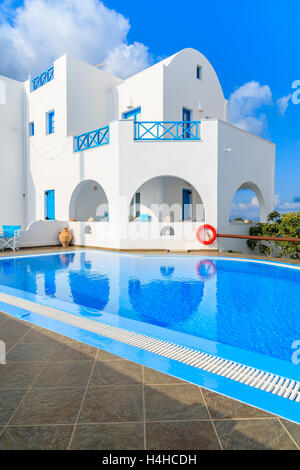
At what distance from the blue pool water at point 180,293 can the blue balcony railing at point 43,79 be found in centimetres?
1037

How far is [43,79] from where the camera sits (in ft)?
49.4

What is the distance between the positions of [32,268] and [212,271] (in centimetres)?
504

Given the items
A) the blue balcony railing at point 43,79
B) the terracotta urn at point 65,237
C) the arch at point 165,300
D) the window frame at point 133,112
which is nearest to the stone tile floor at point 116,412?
the arch at point 165,300

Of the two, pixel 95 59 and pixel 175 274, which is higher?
pixel 95 59

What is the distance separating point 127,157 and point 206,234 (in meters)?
4.16

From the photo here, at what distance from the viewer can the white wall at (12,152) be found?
15602mm

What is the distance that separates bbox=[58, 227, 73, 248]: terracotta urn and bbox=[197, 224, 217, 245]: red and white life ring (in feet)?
18.2

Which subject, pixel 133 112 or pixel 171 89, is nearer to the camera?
pixel 171 89

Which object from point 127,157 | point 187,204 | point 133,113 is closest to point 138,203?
point 187,204

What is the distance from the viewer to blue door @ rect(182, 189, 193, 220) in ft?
44.5

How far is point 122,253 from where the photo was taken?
33.9 feet

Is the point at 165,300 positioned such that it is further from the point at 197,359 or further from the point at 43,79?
the point at 43,79

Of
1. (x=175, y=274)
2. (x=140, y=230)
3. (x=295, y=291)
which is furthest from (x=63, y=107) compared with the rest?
(x=295, y=291)
